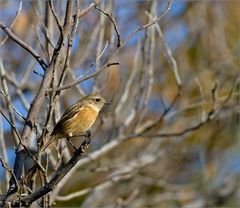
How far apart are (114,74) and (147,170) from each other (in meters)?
1.76

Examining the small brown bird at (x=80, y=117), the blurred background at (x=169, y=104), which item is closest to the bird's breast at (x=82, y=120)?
the small brown bird at (x=80, y=117)

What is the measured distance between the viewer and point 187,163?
388 inches

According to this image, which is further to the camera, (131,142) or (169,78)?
(169,78)

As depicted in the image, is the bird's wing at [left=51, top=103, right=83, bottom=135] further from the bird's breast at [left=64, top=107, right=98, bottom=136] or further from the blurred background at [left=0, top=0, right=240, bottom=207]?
the blurred background at [left=0, top=0, right=240, bottom=207]

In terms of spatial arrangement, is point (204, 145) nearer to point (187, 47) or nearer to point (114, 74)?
point (187, 47)

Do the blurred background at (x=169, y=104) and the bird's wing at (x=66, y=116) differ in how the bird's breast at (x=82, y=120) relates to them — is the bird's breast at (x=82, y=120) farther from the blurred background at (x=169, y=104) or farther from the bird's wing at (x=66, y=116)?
the blurred background at (x=169, y=104)

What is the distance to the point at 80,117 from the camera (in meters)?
5.32

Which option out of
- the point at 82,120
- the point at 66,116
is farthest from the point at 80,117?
the point at 66,116

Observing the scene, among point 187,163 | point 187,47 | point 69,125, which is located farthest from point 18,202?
point 187,163

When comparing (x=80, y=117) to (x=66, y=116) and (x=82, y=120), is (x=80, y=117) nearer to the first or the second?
(x=82, y=120)

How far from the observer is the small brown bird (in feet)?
16.6

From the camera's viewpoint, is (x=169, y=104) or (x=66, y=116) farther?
(x=169, y=104)

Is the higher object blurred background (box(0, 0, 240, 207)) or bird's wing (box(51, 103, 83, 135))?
blurred background (box(0, 0, 240, 207))

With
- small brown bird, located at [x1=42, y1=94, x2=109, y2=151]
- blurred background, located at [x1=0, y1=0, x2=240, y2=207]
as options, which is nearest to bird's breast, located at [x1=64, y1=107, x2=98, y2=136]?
small brown bird, located at [x1=42, y1=94, x2=109, y2=151]
